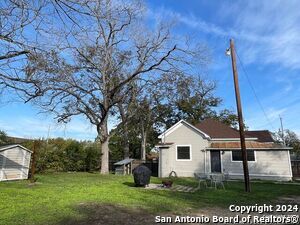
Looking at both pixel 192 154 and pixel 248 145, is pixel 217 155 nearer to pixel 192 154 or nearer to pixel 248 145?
pixel 192 154

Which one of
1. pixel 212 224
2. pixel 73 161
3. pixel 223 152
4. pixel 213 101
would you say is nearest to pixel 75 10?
pixel 212 224

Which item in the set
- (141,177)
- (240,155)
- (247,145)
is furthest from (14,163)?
(247,145)

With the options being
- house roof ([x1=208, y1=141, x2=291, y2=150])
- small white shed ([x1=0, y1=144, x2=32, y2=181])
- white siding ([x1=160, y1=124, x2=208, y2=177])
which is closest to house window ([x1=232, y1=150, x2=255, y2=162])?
house roof ([x1=208, y1=141, x2=291, y2=150])

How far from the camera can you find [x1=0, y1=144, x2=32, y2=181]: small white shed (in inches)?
571

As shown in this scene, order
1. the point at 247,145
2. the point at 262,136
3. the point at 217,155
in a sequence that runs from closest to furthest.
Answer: the point at 247,145 < the point at 217,155 < the point at 262,136

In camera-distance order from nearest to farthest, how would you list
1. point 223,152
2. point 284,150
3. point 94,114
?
1. point 284,150
2. point 223,152
3. point 94,114

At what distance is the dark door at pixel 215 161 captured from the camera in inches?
829

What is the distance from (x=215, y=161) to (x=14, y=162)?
47.9 ft

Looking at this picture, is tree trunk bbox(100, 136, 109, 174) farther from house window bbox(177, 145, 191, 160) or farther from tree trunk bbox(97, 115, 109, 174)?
house window bbox(177, 145, 191, 160)

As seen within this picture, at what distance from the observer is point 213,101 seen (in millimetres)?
40000

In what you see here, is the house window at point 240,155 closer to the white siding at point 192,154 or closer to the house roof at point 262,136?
the white siding at point 192,154

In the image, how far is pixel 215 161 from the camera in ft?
69.5

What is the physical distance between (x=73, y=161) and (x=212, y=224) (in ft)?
65.0

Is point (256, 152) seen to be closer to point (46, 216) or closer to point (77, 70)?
point (77, 70)
